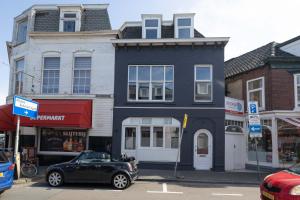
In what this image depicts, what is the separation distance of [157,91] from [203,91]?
2651 mm

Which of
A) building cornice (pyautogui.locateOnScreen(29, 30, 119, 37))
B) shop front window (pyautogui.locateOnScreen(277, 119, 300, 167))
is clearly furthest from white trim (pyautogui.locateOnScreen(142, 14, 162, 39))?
shop front window (pyautogui.locateOnScreen(277, 119, 300, 167))

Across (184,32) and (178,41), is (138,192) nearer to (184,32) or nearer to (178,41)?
(178,41)

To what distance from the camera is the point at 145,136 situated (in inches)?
729

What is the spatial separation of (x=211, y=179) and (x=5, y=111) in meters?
12.0

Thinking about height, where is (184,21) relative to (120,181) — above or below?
above

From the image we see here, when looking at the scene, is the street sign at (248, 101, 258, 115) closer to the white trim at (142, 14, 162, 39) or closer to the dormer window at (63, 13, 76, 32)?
the white trim at (142, 14, 162, 39)

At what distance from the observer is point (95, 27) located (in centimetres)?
1956

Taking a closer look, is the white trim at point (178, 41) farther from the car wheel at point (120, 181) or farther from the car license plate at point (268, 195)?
the car license plate at point (268, 195)

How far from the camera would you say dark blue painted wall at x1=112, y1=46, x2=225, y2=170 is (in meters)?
18.0

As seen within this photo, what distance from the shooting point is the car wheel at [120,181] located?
39.2ft

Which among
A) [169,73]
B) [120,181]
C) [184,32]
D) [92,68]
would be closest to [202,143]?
[169,73]

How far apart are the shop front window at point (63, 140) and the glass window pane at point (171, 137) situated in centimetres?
476

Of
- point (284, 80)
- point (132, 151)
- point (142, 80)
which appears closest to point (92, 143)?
point (132, 151)

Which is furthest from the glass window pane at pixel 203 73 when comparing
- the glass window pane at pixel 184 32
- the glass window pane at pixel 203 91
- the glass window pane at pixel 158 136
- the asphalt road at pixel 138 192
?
the asphalt road at pixel 138 192
